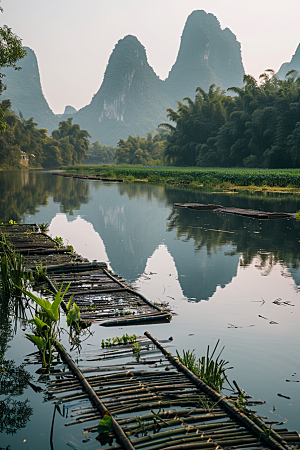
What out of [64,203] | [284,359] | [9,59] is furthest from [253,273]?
[9,59]

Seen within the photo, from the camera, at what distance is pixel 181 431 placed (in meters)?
2.95

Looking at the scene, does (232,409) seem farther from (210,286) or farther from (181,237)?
(181,237)

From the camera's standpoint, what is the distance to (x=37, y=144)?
306 feet

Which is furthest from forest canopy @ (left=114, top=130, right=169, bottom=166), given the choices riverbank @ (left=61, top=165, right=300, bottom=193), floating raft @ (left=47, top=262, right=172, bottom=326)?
floating raft @ (left=47, top=262, right=172, bottom=326)

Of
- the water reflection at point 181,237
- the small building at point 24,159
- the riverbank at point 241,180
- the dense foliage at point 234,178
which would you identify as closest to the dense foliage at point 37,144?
the small building at point 24,159

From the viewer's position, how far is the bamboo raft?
5.20 metres

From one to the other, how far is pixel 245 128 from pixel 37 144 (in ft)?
184

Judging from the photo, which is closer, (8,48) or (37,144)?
(8,48)

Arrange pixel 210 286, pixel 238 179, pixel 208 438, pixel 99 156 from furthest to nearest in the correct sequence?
pixel 99 156
pixel 238 179
pixel 210 286
pixel 208 438

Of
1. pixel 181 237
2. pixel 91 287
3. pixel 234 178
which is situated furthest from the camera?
pixel 234 178

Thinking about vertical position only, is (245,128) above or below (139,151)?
above

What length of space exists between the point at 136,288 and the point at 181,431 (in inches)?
150

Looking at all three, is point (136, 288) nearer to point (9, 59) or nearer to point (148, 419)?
point (148, 419)

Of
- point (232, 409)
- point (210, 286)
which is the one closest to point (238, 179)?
point (210, 286)
